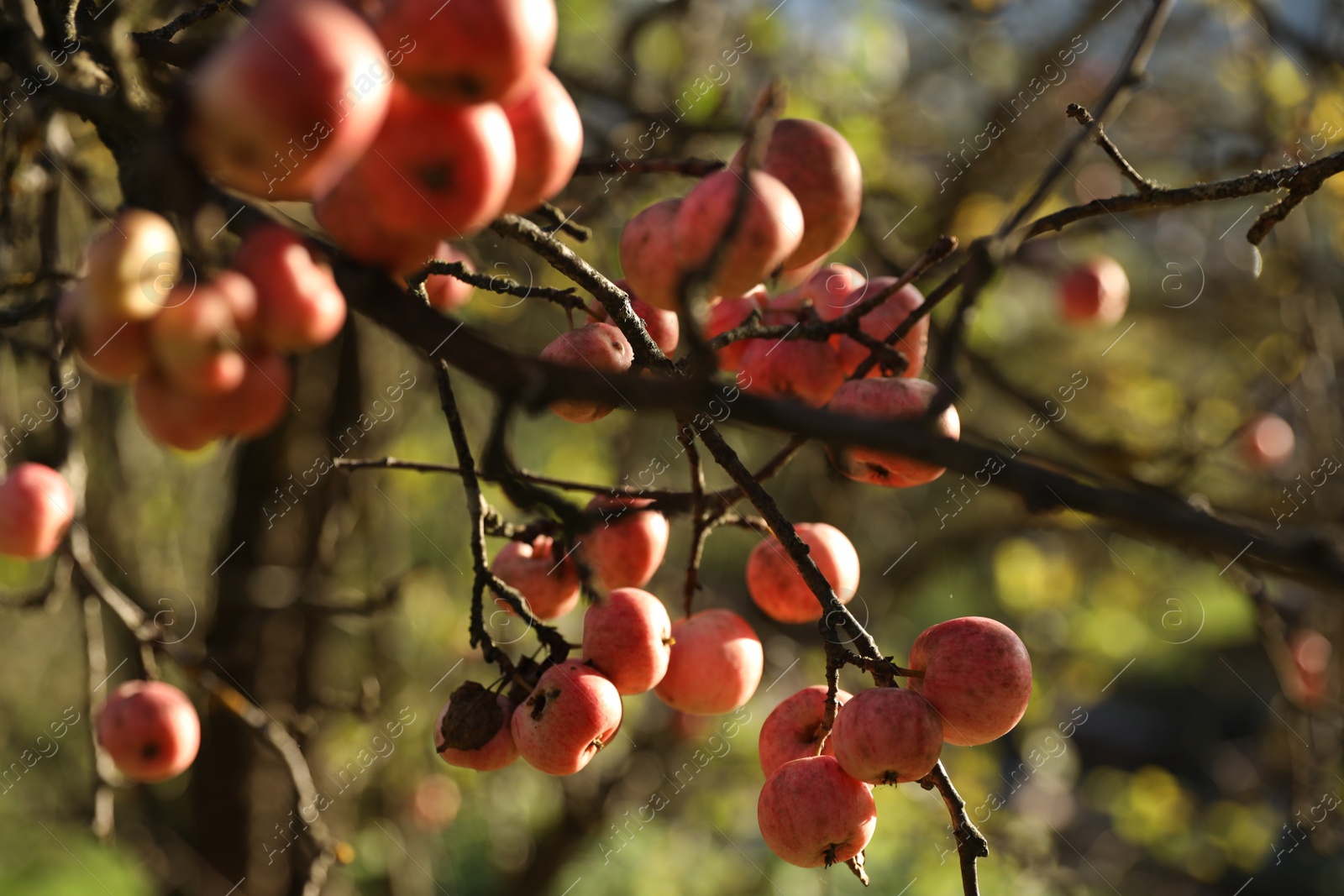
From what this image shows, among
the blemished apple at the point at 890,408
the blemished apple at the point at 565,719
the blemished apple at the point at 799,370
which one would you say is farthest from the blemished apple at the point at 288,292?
the blemished apple at the point at 799,370

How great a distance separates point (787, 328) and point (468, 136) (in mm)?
562

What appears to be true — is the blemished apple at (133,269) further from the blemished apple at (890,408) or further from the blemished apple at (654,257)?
the blemished apple at (890,408)

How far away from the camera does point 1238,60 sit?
13.5 ft

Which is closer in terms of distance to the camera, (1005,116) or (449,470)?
(449,470)

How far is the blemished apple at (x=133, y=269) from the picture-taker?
0.61 metres

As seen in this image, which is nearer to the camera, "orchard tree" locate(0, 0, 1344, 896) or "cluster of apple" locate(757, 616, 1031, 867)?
"orchard tree" locate(0, 0, 1344, 896)

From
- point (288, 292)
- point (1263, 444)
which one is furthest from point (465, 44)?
point (1263, 444)

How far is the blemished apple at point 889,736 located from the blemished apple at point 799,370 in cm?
46

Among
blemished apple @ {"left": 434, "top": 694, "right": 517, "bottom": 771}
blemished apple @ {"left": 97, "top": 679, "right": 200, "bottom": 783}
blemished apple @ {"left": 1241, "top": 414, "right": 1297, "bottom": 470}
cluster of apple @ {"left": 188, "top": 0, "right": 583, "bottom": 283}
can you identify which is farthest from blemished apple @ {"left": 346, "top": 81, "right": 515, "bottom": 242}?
blemished apple @ {"left": 1241, "top": 414, "right": 1297, "bottom": 470}

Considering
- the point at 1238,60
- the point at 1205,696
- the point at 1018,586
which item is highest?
the point at 1238,60

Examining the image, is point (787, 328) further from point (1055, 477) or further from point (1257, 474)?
point (1257, 474)

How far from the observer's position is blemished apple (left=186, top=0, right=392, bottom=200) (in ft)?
2.00

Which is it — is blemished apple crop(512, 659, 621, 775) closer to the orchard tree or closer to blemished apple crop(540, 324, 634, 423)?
the orchard tree

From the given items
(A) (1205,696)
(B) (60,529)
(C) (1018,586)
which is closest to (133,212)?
(B) (60,529)
